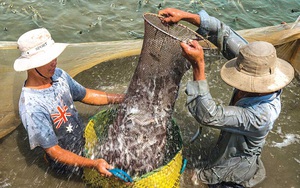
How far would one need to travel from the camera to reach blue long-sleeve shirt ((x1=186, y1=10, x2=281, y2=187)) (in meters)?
2.61

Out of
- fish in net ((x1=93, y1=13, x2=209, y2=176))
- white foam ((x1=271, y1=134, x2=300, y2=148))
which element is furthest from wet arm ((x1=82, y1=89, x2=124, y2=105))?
white foam ((x1=271, y1=134, x2=300, y2=148))

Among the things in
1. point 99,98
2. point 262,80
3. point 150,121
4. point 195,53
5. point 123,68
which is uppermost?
point 195,53

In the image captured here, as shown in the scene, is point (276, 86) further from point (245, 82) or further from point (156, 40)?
point (156, 40)

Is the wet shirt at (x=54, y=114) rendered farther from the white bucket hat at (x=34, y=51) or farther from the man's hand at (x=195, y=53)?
the man's hand at (x=195, y=53)

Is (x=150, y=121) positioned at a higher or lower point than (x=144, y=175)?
higher

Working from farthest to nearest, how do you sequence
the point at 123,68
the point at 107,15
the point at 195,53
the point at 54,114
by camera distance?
the point at 107,15 < the point at 123,68 < the point at 54,114 < the point at 195,53

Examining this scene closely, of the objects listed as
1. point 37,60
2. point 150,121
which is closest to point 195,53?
point 150,121

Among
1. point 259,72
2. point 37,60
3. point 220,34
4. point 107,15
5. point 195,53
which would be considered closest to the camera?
point 195,53

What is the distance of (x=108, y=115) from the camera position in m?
3.57

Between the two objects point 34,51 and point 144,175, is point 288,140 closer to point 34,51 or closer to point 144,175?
point 144,175

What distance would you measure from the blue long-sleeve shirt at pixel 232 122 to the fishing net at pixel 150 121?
0.30 meters

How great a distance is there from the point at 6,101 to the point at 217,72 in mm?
3103

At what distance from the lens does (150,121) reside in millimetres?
3102

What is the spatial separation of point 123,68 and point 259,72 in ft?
9.70
